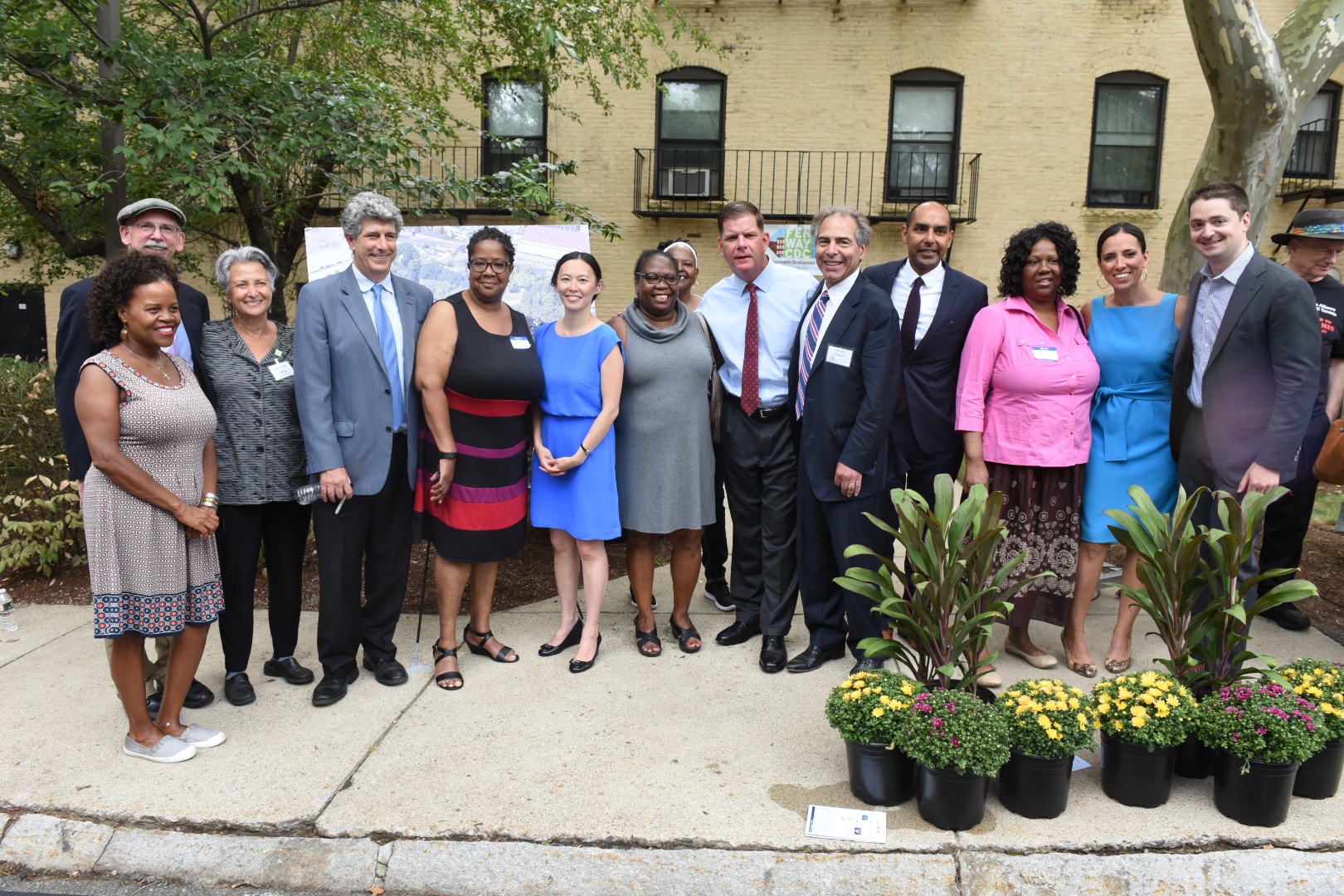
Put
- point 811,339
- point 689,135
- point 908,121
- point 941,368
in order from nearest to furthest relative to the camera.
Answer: point 811,339 → point 941,368 → point 908,121 → point 689,135

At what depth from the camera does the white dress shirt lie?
4.38 metres

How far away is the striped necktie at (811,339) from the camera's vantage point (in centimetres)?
421

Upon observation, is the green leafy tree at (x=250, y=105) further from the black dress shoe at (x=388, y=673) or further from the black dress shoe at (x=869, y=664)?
the black dress shoe at (x=869, y=664)

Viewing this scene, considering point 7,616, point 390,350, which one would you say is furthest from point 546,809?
point 7,616

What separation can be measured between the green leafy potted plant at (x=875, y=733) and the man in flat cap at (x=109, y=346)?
2.81 meters

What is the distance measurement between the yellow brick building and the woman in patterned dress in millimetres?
9925

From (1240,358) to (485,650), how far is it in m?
3.66

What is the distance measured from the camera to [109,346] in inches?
136

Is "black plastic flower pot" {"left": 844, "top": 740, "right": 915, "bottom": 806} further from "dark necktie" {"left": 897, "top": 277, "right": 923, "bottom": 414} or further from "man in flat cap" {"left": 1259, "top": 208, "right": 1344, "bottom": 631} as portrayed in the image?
"man in flat cap" {"left": 1259, "top": 208, "right": 1344, "bottom": 631}

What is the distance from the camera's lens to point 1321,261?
16.2 feet

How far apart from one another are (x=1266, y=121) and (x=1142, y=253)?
2.85 meters

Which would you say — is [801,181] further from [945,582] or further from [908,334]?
[945,582]

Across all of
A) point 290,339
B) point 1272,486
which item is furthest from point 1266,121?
point 290,339

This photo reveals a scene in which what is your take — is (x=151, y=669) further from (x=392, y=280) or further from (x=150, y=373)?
(x=392, y=280)
